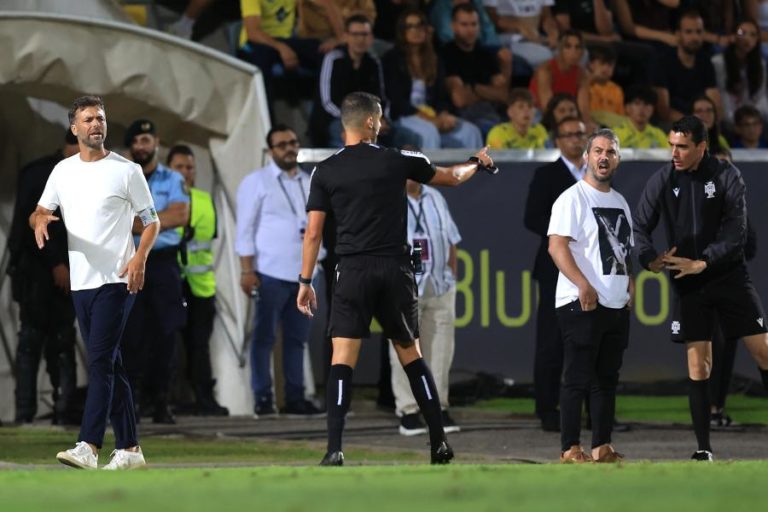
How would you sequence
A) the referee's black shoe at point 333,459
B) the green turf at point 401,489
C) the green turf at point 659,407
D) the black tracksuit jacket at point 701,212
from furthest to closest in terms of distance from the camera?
the green turf at point 659,407, the black tracksuit jacket at point 701,212, the referee's black shoe at point 333,459, the green turf at point 401,489

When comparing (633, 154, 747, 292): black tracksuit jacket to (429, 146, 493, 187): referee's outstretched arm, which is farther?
(633, 154, 747, 292): black tracksuit jacket

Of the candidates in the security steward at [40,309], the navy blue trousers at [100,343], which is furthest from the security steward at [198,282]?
the navy blue trousers at [100,343]

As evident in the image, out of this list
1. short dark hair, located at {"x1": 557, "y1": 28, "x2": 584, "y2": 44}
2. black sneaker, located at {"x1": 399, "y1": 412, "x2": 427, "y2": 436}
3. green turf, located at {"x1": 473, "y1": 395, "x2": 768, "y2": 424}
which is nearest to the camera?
black sneaker, located at {"x1": 399, "y1": 412, "x2": 427, "y2": 436}

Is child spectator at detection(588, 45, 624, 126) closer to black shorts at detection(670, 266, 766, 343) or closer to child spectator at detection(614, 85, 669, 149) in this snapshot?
child spectator at detection(614, 85, 669, 149)

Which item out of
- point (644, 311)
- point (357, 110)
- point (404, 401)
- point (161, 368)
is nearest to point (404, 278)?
point (357, 110)

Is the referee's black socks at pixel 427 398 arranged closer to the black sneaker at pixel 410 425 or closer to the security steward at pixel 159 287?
the black sneaker at pixel 410 425

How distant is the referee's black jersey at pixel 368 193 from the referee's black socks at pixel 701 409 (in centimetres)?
207

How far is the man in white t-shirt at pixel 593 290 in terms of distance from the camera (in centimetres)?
A: 1064

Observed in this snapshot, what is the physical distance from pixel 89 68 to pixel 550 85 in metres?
5.17

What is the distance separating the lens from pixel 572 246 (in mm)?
10766

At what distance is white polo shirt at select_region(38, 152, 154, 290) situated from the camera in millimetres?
10156

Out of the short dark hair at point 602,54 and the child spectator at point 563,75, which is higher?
the short dark hair at point 602,54

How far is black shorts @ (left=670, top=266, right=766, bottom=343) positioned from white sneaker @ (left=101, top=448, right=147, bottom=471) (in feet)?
10.8

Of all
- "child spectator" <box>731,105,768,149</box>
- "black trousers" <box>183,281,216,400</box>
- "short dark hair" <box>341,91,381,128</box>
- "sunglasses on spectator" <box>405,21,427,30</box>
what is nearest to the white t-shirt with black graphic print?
→ "short dark hair" <box>341,91,381,128</box>
